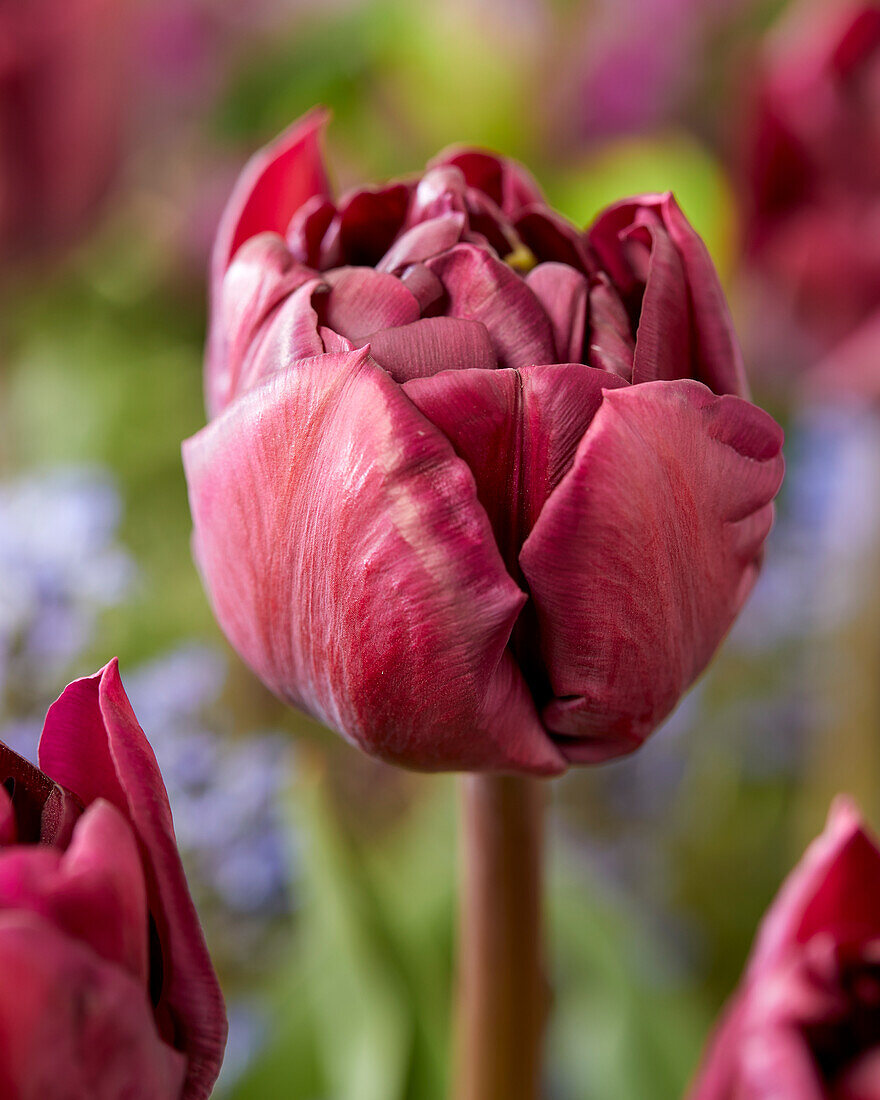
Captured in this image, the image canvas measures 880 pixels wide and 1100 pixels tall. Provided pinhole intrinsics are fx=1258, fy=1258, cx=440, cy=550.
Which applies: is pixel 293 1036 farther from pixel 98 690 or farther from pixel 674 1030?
pixel 98 690

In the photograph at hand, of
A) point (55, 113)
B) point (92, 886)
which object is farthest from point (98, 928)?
point (55, 113)

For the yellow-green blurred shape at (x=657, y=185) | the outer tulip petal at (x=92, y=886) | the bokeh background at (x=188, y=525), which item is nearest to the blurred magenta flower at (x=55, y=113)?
the bokeh background at (x=188, y=525)

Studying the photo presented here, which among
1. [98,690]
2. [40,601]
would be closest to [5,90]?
[40,601]

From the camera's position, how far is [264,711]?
390mm

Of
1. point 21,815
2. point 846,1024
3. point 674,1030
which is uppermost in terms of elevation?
point 21,815

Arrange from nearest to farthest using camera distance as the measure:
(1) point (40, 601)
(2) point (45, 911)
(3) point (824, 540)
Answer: (2) point (45, 911), (1) point (40, 601), (3) point (824, 540)

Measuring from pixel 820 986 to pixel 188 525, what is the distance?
9.4 inches

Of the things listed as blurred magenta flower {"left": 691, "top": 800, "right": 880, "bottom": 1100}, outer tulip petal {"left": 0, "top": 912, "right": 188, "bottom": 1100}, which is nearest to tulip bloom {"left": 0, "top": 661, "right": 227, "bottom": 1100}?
outer tulip petal {"left": 0, "top": 912, "right": 188, "bottom": 1100}

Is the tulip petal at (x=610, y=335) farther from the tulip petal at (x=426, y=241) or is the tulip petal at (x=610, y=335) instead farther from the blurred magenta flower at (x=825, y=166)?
the blurred magenta flower at (x=825, y=166)

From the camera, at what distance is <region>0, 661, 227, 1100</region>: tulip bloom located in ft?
0.36

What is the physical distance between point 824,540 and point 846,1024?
0.28 metres

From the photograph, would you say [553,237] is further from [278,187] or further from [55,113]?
[55,113]

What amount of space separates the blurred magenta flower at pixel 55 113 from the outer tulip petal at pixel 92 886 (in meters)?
0.26

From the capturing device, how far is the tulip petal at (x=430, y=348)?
0.15 m
